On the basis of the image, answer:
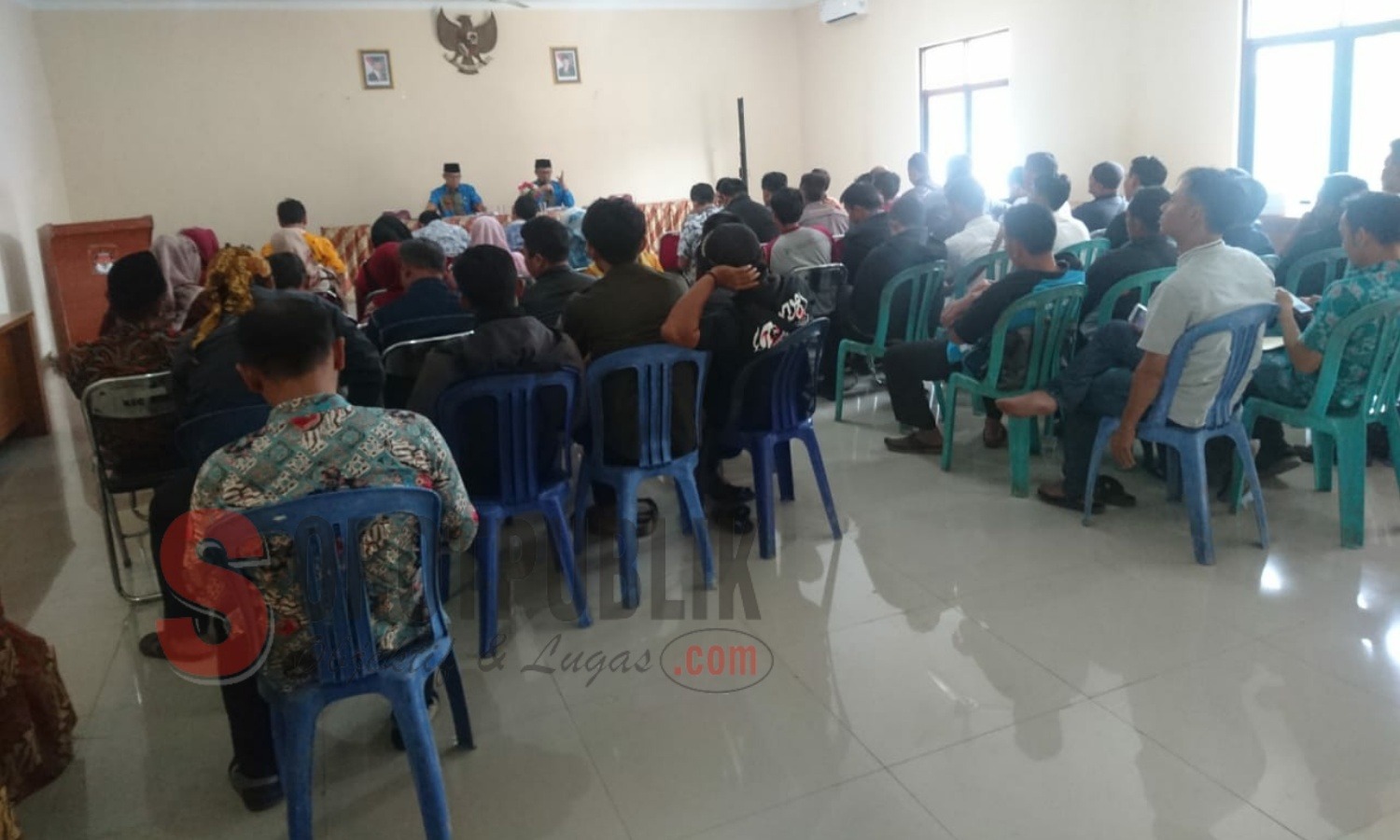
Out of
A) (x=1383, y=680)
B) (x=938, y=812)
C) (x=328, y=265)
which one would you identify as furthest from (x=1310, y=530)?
(x=328, y=265)

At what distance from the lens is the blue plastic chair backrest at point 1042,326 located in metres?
3.18

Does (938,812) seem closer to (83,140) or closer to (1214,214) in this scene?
(1214,214)

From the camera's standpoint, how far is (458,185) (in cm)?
948

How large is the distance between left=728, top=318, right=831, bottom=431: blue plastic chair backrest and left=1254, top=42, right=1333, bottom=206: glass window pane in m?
5.12

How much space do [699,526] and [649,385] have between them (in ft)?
1.48

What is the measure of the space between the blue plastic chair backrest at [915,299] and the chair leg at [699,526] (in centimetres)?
175

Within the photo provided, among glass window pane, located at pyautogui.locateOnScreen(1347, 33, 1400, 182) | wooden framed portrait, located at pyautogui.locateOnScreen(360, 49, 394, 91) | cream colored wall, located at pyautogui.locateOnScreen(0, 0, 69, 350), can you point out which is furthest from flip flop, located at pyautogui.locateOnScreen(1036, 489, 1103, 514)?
wooden framed portrait, located at pyautogui.locateOnScreen(360, 49, 394, 91)

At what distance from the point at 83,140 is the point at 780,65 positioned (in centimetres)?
728

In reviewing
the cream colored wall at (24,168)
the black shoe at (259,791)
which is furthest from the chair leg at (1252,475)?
the cream colored wall at (24,168)

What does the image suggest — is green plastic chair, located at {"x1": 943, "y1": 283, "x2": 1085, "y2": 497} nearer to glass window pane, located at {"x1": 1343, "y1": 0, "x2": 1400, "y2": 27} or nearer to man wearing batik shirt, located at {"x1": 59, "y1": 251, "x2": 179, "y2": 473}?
man wearing batik shirt, located at {"x1": 59, "y1": 251, "x2": 179, "y2": 473}

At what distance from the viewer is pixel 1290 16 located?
6.24 metres

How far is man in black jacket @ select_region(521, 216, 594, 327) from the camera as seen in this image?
3.18 metres

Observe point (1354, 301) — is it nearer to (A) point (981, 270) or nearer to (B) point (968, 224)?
(A) point (981, 270)

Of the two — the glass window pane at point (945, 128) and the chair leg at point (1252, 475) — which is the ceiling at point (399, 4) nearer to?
the glass window pane at point (945, 128)
